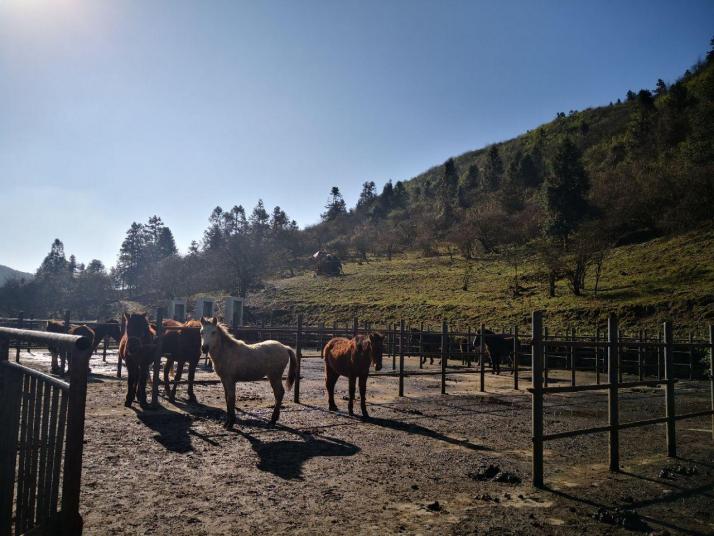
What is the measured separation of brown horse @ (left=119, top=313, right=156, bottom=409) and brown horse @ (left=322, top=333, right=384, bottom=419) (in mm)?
4212

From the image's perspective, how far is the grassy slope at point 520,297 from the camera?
28.2 meters

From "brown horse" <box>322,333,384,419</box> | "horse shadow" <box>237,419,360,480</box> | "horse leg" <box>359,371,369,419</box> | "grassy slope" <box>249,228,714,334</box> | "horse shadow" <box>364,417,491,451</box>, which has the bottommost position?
"horse shadow" <box>364,417,491,451</box>

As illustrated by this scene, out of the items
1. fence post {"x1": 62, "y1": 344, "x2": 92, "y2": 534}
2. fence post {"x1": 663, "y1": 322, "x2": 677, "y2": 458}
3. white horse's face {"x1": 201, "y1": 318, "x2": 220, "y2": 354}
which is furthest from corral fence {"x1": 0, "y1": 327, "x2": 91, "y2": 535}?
fence post {"x1": 663, "y1": 322, "x2": 677, "y2": 458}

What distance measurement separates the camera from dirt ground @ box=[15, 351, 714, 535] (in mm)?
4418

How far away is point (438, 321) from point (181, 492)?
104 ft

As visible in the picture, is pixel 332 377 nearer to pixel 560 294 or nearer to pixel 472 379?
pixel 472 379

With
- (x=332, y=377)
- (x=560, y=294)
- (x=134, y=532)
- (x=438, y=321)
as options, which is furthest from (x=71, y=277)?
(x=134, y=532)

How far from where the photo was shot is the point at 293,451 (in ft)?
23.0

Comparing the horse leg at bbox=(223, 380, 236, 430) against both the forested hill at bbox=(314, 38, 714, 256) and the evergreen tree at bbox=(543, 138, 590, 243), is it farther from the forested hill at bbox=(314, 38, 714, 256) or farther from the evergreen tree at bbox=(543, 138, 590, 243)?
the evergreen tree at bbox=(543, 138, 590, 243)

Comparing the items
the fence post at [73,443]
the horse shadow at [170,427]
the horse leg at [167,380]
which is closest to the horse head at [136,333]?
the horse leg at [167,380]

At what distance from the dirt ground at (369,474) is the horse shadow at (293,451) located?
0.03 metres

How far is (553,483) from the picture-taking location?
18.8 feet

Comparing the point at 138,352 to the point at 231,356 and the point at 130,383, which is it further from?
the point at 231,356

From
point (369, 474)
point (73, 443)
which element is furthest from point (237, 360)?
point (73, 443)
